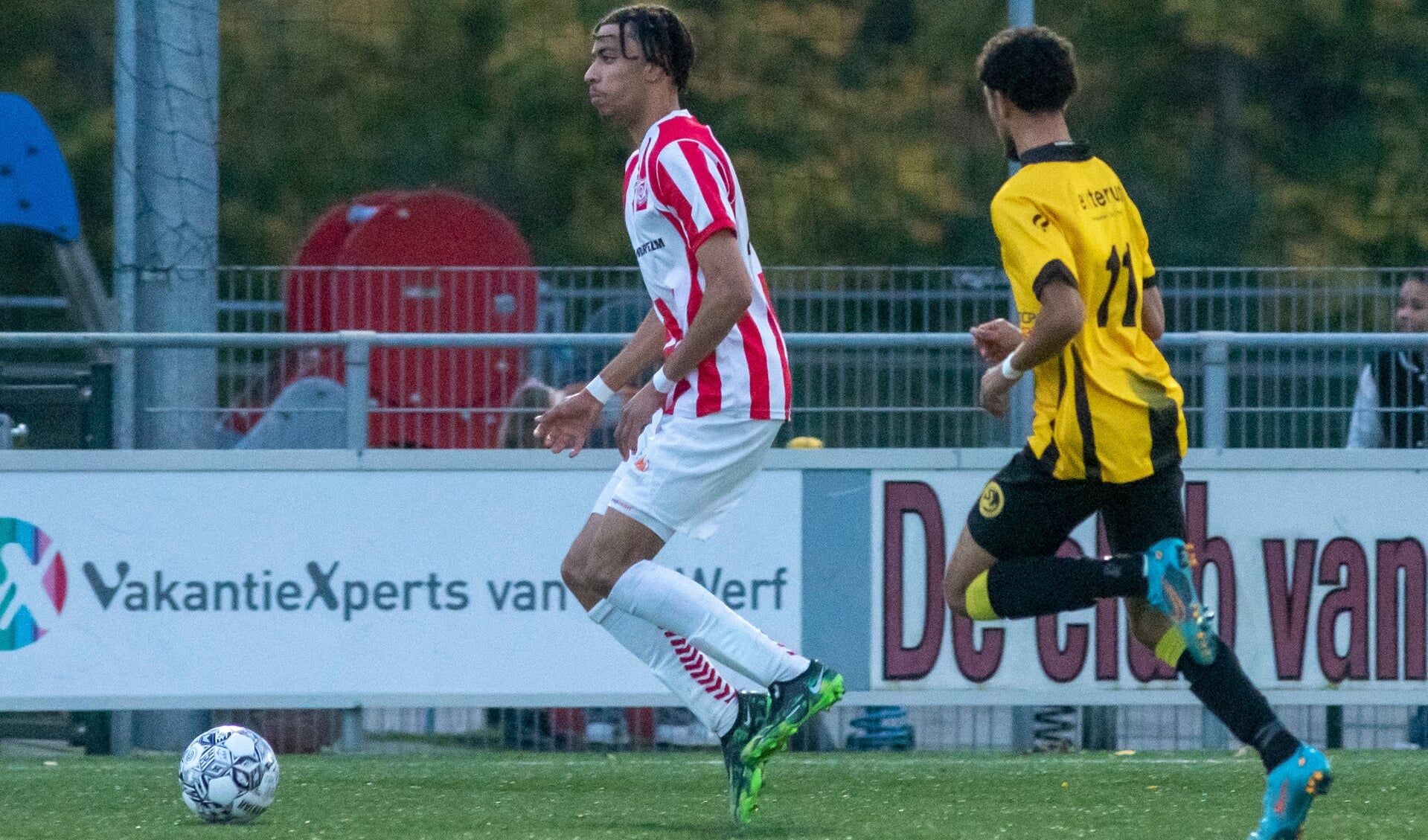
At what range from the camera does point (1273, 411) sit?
26.8 ft

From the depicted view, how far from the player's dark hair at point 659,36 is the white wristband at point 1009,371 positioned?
43.9 inches

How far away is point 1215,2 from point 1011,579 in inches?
613

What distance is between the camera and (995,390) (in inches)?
205

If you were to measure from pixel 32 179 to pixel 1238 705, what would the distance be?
22.4ft

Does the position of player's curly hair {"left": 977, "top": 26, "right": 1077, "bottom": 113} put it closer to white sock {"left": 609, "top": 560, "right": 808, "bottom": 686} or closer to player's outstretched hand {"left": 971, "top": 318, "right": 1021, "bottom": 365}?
player's outstretched hand {"left": 971, "top": 318, "right": 1021, "bottom": 365}

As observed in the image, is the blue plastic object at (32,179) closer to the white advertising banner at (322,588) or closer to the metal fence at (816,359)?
the metal fence at (816,359)

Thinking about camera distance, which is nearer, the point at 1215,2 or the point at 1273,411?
the point at 1273,411

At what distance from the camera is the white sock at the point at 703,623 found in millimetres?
5309

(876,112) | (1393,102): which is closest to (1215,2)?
(1393,102)

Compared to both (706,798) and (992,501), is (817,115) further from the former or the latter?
(992,501)

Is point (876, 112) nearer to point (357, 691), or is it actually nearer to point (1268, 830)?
point (357, 691)

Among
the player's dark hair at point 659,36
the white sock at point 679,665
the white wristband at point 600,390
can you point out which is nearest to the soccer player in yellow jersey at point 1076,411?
the white sock at point 679,665

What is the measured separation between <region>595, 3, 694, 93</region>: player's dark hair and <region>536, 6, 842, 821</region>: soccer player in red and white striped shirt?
70mm

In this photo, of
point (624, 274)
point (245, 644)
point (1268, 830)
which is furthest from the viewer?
point (624, 274)
